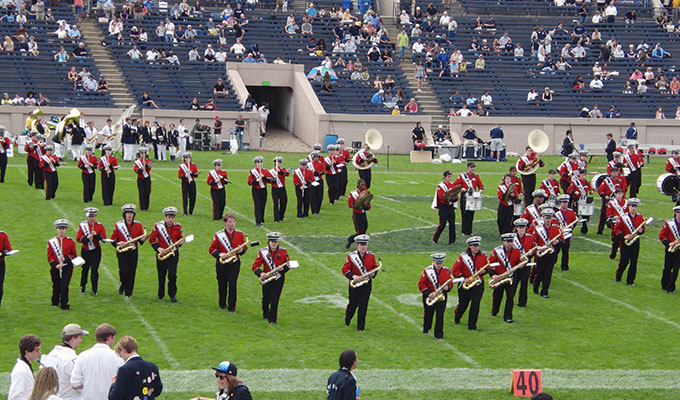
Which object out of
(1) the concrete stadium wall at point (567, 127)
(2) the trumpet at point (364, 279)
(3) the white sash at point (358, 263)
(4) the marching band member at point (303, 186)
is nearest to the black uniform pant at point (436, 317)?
(2) the trumpet at point (364, 279)

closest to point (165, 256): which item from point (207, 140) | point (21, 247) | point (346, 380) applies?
point (21, 247)

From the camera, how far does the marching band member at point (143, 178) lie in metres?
24.0

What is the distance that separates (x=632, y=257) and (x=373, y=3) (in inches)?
1452

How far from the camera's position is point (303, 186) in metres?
24.3

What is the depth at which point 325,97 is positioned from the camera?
4347 cm

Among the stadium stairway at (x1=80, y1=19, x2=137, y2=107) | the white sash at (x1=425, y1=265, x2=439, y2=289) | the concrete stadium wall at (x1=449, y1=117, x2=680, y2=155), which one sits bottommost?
the white sash at (x1=425, y1=265, x2=439, y2=289)

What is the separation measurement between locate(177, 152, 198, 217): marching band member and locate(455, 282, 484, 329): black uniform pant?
996 cm

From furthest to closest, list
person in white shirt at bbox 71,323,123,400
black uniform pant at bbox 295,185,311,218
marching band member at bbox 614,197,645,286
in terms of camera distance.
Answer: black uniform pant at bbox 295,185,311,218 → marching band member at bbox 614,197,645,286 → person in white shirt at bbox 71,323,123,400

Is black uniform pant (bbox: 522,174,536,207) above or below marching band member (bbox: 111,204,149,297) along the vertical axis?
above

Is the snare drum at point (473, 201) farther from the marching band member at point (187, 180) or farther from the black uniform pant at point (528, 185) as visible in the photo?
the marching band member at point (187, 180)

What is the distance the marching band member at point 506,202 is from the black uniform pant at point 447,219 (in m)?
1.16

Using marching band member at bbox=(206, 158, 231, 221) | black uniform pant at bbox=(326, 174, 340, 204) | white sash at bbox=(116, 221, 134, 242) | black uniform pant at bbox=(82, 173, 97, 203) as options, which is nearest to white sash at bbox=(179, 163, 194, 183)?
marching band member at bbox=(206, 158, 231, 221)

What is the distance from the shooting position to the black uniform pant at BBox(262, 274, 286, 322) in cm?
1529

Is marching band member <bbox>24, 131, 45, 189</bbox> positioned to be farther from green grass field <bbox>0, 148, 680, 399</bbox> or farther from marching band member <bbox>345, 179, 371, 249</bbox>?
marching band member <bbox>345, 179, 371, 249</bbox>
